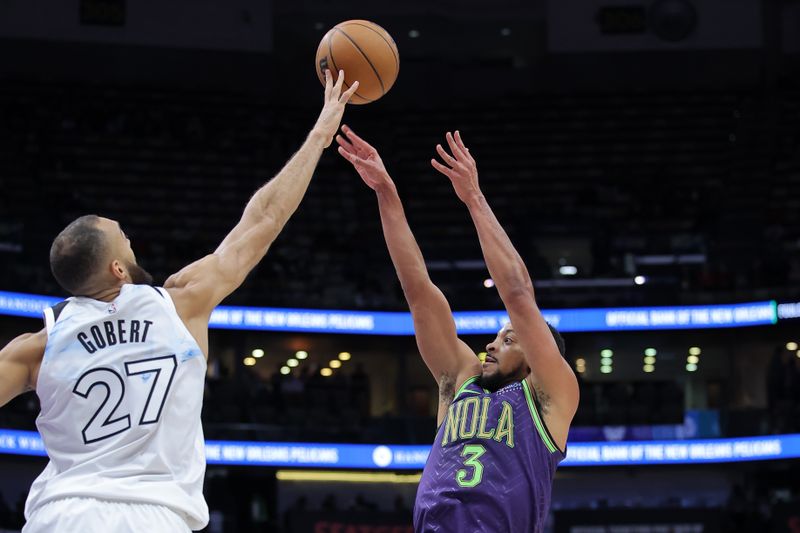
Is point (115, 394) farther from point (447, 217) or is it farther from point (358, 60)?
point (447, 217)

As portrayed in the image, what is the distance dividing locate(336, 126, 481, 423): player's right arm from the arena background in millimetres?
10333

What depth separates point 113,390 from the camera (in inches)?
130

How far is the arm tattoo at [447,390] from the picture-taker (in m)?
5.02

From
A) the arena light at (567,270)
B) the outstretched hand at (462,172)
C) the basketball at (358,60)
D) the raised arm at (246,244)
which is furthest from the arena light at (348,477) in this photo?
the raised arm at (246,244)

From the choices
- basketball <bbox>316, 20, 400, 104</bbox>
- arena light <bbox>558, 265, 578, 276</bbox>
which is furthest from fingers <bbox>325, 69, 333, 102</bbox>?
arena light <bbox>558, 265, 578, 276</bbox>

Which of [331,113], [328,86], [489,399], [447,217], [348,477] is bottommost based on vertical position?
[348,477]

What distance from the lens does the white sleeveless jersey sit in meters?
3.23

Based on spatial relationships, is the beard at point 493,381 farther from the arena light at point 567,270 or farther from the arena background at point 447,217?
the arena light at point 567,270

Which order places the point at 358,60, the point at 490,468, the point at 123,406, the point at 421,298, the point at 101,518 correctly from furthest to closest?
the point at 358,60 → the point at 421,298 → the point at 490,468 → the point at 123,406 → the point at 101,518

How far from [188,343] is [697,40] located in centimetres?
2406

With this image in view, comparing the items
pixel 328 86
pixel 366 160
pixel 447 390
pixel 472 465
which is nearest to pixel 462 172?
pixel 366 160

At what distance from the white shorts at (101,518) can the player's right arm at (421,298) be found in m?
1.96

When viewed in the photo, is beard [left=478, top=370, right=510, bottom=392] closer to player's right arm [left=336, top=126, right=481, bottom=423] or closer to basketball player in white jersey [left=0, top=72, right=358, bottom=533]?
player's right arm [left=336, top=126, right=481, bottom=423]

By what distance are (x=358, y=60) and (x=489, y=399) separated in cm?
172
